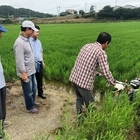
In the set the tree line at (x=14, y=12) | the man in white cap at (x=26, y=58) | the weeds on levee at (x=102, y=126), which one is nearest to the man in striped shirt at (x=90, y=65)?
the weeds on levee at (x=102, y=126)

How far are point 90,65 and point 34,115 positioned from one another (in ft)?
4.69

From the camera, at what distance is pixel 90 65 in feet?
9.80

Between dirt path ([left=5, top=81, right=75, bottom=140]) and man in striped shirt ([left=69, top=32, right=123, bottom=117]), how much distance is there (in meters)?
0.78

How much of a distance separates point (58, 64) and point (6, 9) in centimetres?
8634

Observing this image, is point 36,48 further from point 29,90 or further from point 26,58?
point 29,90

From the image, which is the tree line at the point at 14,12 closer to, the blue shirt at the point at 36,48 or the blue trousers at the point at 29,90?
the blue shirt at the point at 36,48

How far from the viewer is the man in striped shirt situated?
292 cm

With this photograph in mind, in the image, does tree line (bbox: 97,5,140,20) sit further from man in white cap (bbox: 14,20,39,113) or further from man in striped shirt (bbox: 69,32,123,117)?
man in striped shirt (bbox: 69,32,123,117)

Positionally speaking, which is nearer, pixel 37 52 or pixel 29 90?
pixel 29 90

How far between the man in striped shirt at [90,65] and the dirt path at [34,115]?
2.57 feet

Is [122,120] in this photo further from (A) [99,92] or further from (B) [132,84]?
(A) [99,92]

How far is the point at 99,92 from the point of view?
17.3 feet

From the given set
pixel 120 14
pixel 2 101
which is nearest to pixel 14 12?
pixel 120 14

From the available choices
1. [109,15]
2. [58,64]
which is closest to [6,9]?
[109,15]
